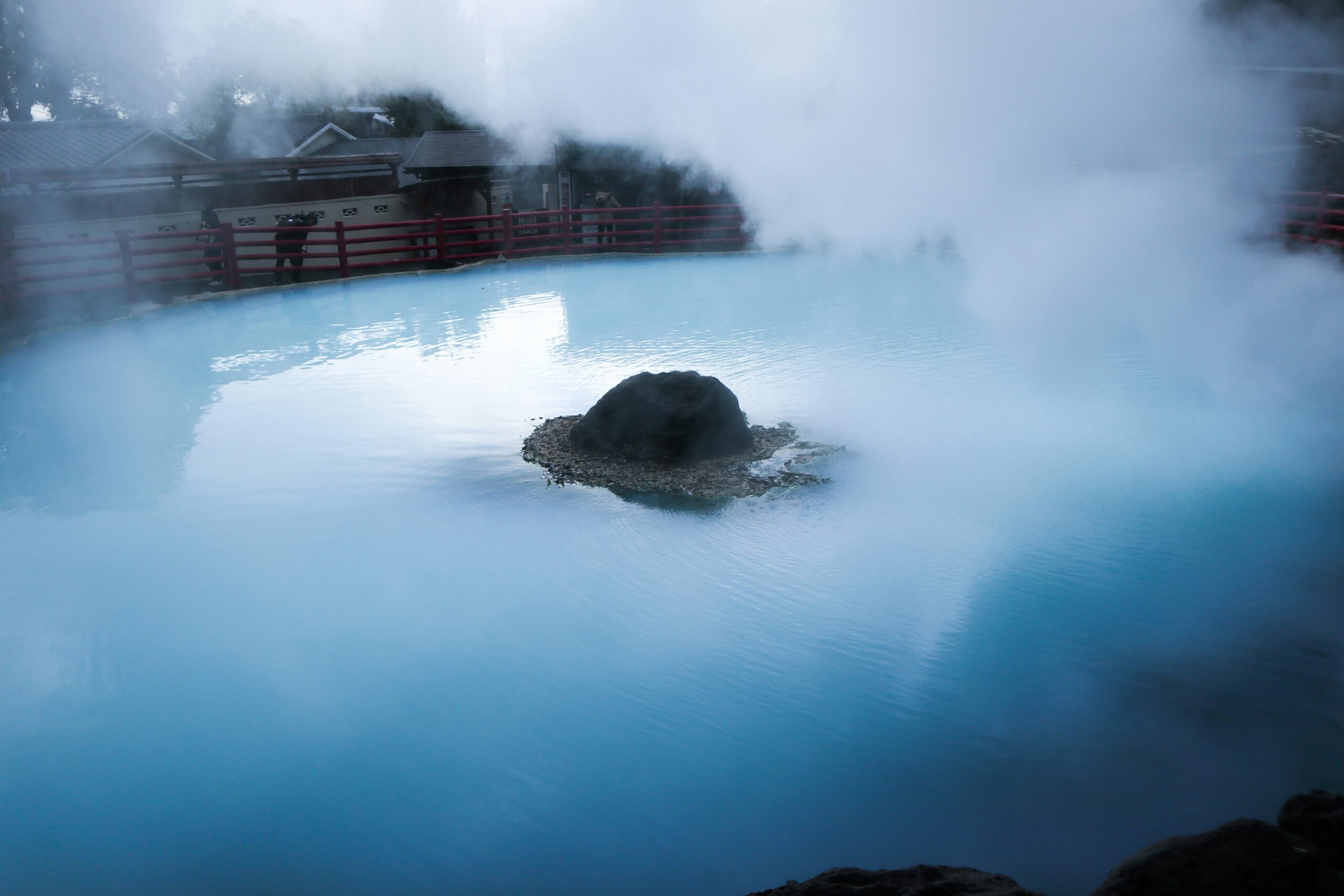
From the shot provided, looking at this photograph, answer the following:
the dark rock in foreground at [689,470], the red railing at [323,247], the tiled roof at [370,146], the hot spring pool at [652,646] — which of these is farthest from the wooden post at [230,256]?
the dark rock in foreground at [689,470]

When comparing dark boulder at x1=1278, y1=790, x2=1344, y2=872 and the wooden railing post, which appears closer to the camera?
dark boulder at x1=1278, y1=790, x2=1344, y2=872

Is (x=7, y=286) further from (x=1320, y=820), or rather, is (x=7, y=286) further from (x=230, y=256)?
(x=1320, y=820)

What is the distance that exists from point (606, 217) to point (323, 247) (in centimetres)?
566

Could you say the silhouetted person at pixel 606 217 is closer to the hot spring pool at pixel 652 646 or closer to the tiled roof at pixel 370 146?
the tiled roof at pixel 370 146

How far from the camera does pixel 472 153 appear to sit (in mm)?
20281

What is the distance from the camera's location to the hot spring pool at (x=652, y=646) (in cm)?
290

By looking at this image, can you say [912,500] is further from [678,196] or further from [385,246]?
[385,246]

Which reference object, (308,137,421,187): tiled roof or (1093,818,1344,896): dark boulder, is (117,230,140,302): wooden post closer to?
(308,137,421,187): tiled roof

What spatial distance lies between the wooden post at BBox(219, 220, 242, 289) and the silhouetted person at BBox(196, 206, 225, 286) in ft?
1.23

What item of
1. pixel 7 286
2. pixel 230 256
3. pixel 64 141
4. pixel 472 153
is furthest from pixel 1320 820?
pixel 64 141

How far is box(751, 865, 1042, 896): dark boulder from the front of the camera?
2.04 m

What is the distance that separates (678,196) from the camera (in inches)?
750

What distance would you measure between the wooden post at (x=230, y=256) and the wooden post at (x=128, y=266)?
1374mm

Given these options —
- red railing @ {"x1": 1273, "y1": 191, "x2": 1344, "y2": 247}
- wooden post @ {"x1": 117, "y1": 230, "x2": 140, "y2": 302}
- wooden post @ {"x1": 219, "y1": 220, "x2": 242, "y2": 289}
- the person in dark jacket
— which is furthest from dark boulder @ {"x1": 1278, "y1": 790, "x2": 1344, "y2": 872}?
wooden post @ {"x1": 219, "y1": 220, "x2": 242, "y2": 289}
